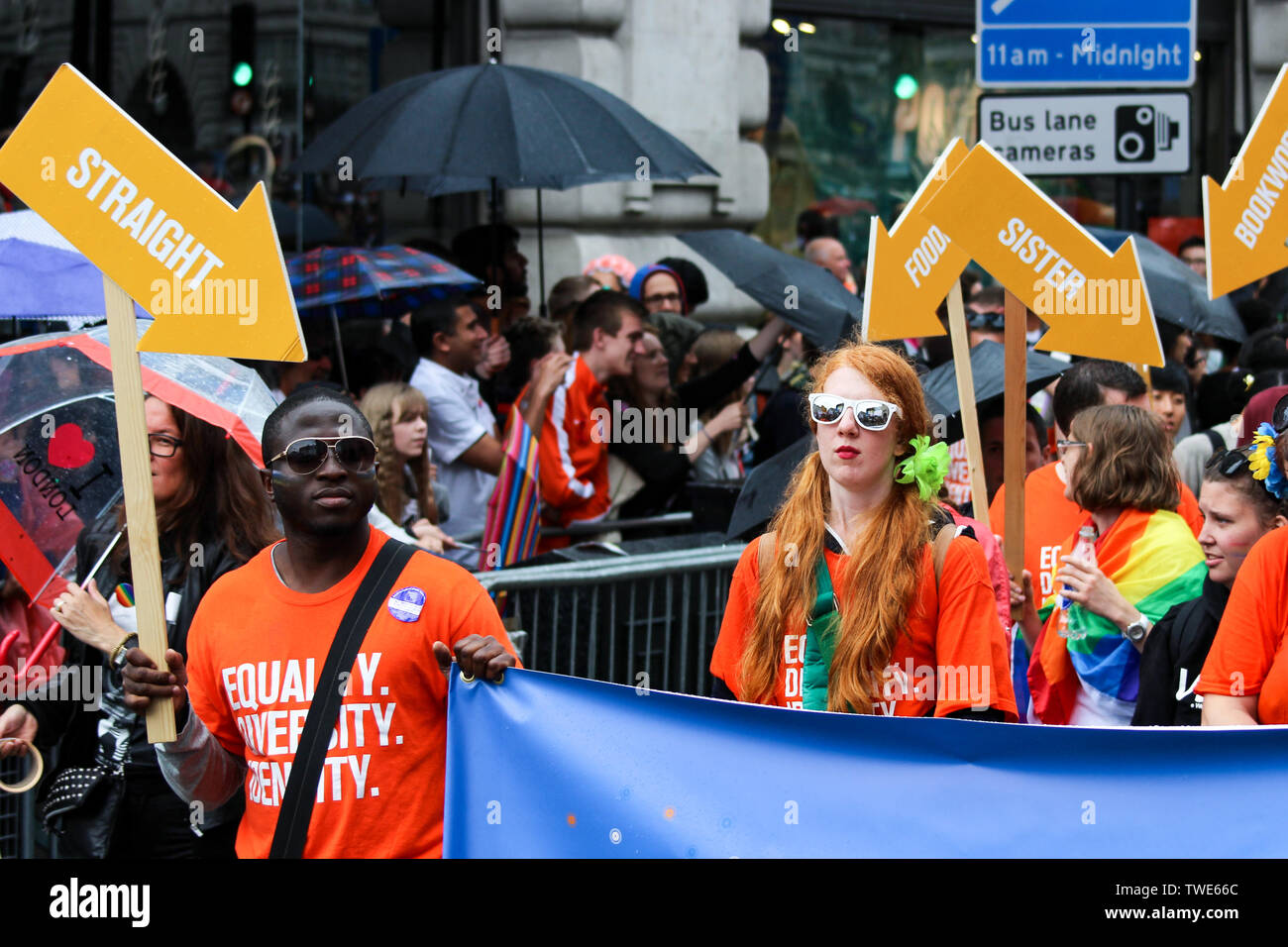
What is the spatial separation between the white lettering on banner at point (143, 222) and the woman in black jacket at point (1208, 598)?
2.59m

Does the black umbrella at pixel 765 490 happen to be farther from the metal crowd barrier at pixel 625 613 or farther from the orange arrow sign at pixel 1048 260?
the orange arrow sign at pixel 1048 260

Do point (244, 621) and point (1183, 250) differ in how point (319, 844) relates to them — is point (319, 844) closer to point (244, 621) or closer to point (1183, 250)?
point (244, 621)

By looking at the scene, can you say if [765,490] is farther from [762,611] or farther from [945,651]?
[945,651]

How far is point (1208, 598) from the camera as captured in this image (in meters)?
4.43

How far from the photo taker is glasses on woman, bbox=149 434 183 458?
423cm

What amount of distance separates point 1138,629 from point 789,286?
9.52 feet

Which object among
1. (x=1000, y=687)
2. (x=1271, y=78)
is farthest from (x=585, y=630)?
(x=1271, y=78)

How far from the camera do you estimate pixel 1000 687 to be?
3.60 meters

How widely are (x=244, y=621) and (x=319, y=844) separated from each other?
49 centimetres

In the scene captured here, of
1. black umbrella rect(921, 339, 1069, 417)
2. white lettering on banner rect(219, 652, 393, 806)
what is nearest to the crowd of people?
white lettering on banner rect(219, 652, 393, 806)

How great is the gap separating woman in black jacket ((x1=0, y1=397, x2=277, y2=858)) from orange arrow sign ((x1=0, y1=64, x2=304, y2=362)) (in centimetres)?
79

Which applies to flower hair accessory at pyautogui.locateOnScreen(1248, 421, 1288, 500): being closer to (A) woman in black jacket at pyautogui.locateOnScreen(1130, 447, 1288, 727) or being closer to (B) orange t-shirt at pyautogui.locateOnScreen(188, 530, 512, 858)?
(A) woman in black jacket at pyautogui.locateOnScreen(1130, 447, 1288, 727)
